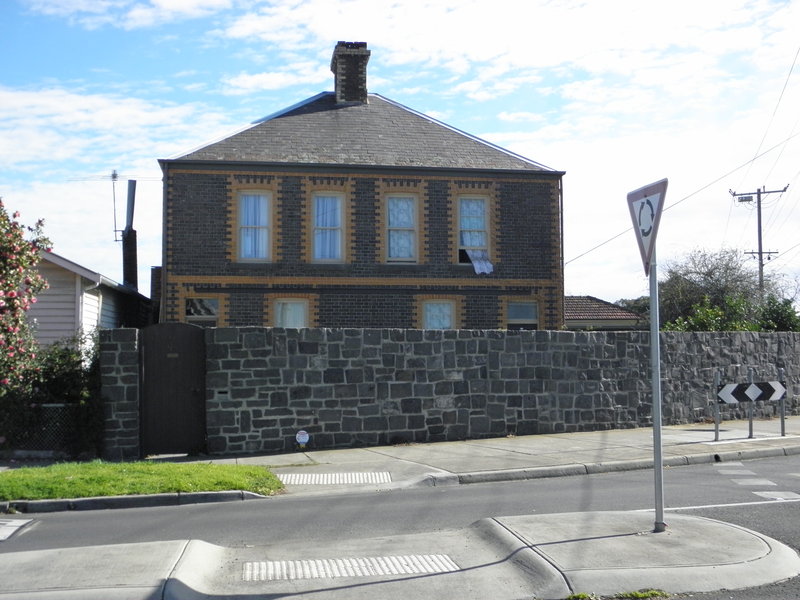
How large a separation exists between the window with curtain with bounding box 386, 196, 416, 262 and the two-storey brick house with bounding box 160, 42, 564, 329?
1.3 inches

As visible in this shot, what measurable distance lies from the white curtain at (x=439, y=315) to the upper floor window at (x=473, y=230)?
53.8 inches

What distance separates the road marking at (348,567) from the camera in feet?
20.6

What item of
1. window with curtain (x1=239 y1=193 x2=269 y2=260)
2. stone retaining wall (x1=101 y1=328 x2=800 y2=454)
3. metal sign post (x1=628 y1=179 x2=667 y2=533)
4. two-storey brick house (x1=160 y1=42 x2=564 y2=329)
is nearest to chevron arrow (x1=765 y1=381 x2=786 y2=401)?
stone retaining wall (x1=101 y1=328 x2=800 y2=454)

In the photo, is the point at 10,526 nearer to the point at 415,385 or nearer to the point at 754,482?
the point at 415,385

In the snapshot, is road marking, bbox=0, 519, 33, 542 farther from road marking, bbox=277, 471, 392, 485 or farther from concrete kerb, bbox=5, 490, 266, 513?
road marking, bbox=277, 471, 392, 485

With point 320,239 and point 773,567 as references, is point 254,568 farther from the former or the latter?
point 320,239

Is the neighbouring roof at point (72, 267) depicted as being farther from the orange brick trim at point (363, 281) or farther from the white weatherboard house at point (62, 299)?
the orange brick trim at point (363, 281)

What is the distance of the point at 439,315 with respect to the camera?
23297mm

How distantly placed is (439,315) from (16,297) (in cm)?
1272

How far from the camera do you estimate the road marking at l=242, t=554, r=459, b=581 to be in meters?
6.29

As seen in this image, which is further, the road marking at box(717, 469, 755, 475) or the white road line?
the road marking at box(717, 469, 755, 475)

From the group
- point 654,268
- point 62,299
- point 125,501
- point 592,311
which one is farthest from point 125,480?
point 592,311

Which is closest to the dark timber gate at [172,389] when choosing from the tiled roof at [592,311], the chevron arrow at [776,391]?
the chevron arrow at [776,391]

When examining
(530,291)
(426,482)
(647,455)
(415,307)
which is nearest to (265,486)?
(426,482)
